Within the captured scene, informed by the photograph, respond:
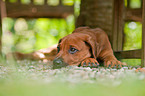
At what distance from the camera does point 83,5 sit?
5000mm

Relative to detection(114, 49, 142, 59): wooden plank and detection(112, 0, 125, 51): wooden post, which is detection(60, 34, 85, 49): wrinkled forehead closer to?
detection(114, 49, 142, 59): wooden plank

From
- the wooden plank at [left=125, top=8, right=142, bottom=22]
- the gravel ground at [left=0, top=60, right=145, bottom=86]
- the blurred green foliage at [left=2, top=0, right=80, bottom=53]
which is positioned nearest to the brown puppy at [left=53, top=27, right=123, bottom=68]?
the gravel ground at [left=0, top=60, right=145, bottom=86]

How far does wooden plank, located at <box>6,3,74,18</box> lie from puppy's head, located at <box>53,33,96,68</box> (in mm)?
3678

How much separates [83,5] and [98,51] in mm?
2028

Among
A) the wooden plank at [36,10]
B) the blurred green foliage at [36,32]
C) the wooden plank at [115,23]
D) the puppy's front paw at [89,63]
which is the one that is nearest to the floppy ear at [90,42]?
the puppy's front paw at [89,63]

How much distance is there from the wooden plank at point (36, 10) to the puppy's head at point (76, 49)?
12.1 feet

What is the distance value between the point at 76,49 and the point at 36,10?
12.8 ft

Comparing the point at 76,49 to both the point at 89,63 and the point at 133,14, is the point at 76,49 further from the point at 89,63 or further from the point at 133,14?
the point at 133,14

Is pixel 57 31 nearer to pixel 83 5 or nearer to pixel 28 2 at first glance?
pixel 28 2

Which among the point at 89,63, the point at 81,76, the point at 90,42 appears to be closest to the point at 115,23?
the point at 90,42

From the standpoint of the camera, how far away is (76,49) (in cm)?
302

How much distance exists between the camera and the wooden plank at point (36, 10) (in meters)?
6.33

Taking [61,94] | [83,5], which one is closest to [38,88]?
[61,94]

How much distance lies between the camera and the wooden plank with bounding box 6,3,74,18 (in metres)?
6.33
